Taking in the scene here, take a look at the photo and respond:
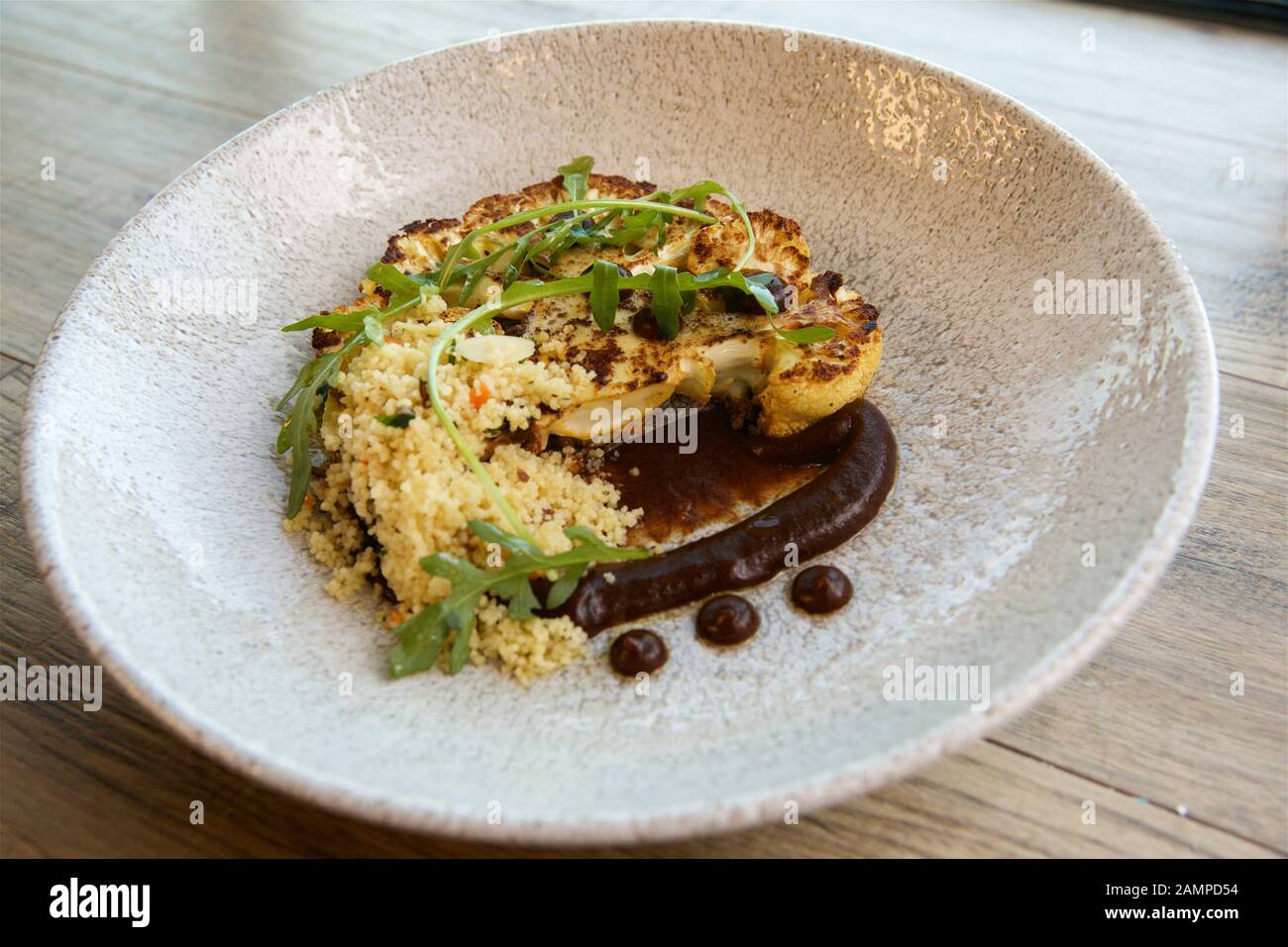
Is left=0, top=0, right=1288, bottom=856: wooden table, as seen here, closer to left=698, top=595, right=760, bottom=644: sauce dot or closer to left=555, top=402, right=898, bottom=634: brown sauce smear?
left=698, top=595, right=760, bottom=644: sauce dot

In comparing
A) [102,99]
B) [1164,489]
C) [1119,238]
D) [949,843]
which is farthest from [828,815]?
[102,99]

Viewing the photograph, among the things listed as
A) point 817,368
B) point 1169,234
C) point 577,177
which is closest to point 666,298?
point 817,368

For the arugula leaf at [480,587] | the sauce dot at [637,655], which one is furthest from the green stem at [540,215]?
the sauce dot at [637,655]

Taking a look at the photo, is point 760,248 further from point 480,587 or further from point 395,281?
point 480,587

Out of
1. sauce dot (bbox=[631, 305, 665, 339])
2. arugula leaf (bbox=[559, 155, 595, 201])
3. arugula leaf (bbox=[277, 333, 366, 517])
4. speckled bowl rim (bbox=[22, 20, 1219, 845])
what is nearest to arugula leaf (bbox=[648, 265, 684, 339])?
sauce dot (bbox=[631, 305, 665, 339])

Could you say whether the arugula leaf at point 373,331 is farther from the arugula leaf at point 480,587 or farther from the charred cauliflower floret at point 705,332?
the arugula leaf at point 480,587

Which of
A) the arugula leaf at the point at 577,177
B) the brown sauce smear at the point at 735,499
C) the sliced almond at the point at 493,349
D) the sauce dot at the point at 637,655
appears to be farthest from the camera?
the arugula leaf at the point at 577,177
